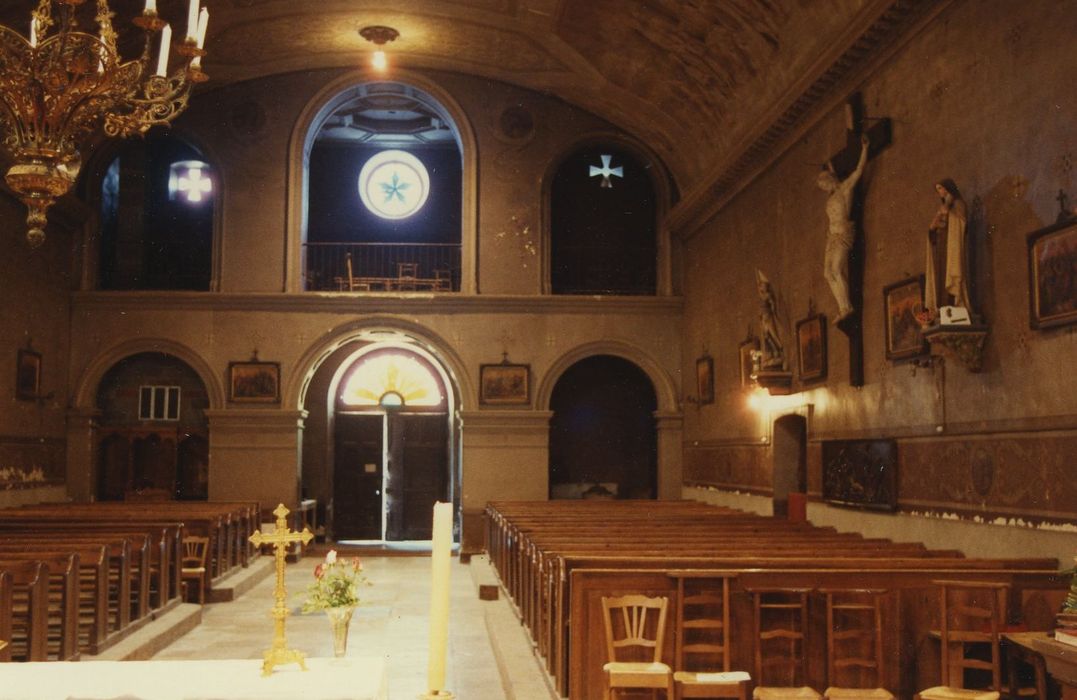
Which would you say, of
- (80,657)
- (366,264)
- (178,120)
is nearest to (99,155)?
(178,120)

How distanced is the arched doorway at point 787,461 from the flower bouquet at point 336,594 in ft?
31.0

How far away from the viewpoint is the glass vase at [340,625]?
3830 millimetres

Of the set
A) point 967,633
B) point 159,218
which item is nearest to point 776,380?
point 967,633

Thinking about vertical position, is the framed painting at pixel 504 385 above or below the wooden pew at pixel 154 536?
above

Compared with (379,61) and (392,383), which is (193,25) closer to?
(379,61)

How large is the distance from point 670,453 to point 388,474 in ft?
19.4

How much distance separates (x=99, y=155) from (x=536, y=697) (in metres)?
14.2

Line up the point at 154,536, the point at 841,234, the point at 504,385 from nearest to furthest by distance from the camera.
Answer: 1. the point at 154,536
2. the point at 841,234
3. the point at 504,385

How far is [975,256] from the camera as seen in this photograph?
828 cm

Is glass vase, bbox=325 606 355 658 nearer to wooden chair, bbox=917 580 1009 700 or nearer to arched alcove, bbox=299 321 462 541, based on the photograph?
wooden chair, bbox=917 580 1009 700

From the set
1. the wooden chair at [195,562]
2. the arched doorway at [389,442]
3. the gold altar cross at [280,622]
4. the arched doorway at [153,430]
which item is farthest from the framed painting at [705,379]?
the gold altar cross at [280,622]

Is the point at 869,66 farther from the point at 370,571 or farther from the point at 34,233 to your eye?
the point at 370,571

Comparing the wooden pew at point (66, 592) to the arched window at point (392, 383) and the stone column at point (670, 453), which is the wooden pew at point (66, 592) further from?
the arched window at point (392, 383)

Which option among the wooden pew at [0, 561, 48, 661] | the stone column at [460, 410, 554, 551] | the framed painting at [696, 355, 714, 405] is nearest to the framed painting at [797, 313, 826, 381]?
the framed painting at [696, 355, 714, 405]
